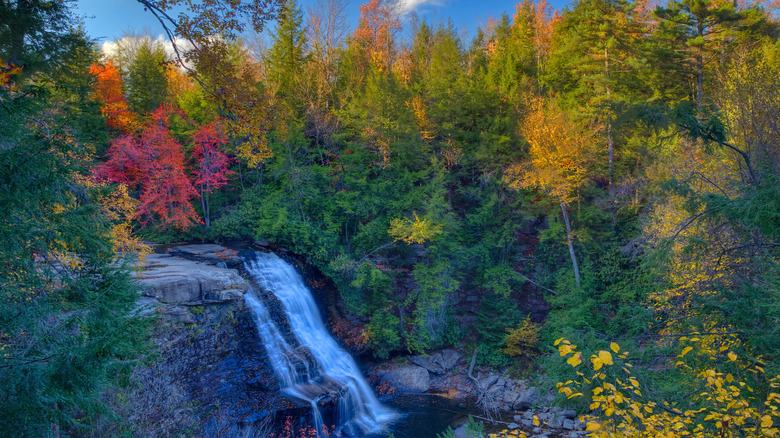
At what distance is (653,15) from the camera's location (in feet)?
49.5

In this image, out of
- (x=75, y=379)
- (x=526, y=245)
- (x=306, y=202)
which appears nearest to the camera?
(x=75, y=379)

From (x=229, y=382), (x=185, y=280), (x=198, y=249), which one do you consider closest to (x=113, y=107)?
(x=198, y=249)

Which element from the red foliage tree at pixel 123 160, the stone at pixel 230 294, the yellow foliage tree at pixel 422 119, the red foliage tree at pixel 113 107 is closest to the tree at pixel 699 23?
the yellow foliage tree at pixel 422 119

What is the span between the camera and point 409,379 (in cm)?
1369

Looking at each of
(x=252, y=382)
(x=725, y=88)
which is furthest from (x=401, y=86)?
(x=252, y=382)

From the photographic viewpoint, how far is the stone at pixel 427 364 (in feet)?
47.0

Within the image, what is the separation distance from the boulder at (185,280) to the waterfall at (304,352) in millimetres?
896

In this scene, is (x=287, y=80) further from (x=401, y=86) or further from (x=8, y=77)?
(x=8, y=77)

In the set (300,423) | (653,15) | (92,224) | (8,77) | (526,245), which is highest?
(653,15)

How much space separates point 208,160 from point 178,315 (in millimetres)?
7669

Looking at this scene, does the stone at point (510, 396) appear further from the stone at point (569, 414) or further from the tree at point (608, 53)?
the tree at point (608, 53)

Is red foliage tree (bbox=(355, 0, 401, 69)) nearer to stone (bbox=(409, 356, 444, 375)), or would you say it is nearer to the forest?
the forest

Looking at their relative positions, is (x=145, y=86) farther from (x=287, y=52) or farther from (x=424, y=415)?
(x=424, y=415)

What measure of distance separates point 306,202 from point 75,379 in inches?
440
